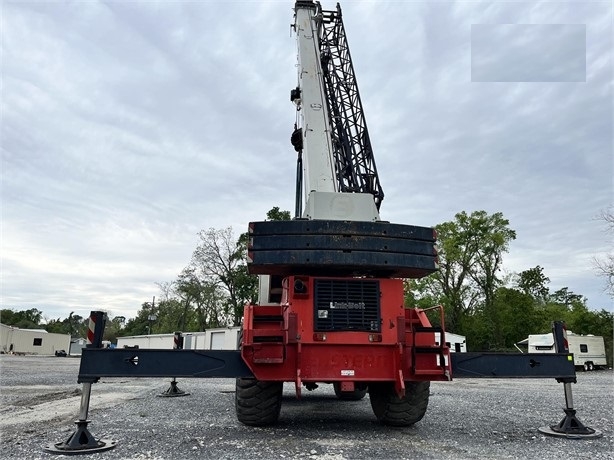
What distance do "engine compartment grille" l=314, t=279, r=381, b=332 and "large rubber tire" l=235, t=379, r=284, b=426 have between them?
4.09 ft

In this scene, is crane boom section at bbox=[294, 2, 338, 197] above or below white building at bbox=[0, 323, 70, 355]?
above

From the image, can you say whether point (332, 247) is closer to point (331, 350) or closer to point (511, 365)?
point (331, 350)

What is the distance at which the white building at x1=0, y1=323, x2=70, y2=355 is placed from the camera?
56.2 m

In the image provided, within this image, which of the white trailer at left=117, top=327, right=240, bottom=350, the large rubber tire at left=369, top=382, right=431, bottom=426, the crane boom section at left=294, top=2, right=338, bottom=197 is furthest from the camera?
the white trailer at left=117, top=327, right=240, bottom=350

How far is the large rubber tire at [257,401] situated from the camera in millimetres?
6910

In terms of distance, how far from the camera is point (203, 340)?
32781 mm

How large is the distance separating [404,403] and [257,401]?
2183 millimetres

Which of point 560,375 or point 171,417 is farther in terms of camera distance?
point 171,417

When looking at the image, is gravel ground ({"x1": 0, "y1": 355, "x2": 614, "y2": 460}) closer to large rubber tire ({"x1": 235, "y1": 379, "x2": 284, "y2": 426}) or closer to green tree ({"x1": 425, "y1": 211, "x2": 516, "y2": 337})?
large rubber tire ({"x1": 235, "y1": 379, "x2": 284, "y2": 426})

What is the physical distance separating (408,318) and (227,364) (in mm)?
2664

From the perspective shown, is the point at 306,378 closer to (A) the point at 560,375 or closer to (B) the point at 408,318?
(B) the point at 408,318

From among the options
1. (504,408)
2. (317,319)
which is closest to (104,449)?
(317,319)

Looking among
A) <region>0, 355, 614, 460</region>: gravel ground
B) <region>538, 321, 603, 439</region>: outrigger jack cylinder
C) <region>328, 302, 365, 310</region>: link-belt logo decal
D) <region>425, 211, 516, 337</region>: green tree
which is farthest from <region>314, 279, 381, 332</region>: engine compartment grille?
<region>425, 211, 516, 337</region>: green tree

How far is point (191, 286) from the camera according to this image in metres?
51.1
